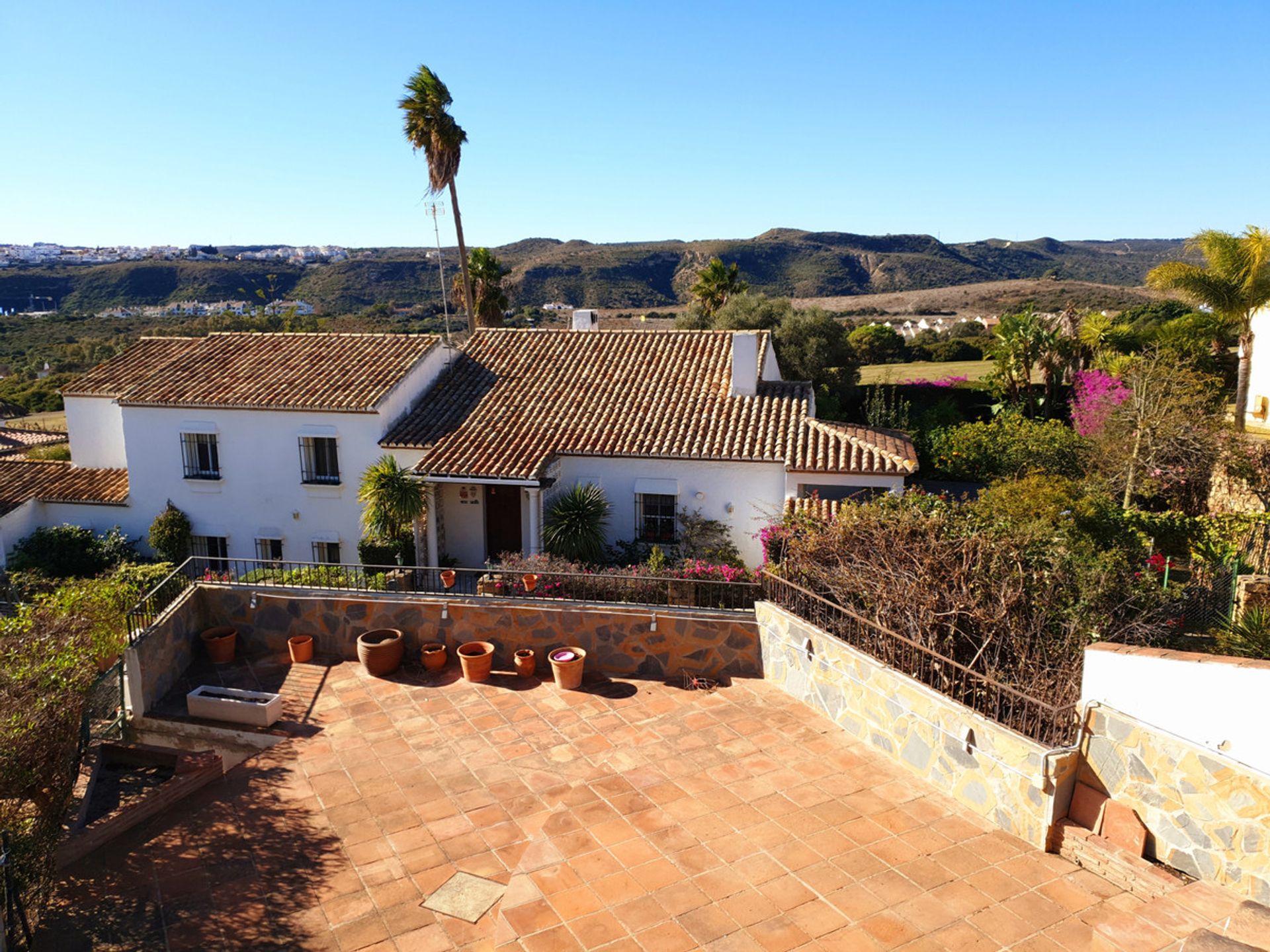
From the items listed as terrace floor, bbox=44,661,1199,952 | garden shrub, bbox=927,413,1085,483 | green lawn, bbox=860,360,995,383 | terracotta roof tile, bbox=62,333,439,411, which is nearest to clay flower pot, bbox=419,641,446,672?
terrace floor, bbox=44,661,1199,952

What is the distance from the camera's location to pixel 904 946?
6555 millimetres

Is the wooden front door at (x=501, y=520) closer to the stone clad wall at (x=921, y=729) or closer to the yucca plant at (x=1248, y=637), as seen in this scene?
the stone clad wall at (x=921, y=729)

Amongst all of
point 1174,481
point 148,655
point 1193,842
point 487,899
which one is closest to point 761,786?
point 487,899

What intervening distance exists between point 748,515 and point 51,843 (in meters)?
12.9

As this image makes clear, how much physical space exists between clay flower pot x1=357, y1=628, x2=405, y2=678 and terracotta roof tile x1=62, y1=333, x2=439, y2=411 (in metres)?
7.48

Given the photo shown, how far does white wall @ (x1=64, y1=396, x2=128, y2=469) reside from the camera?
71.4 ft

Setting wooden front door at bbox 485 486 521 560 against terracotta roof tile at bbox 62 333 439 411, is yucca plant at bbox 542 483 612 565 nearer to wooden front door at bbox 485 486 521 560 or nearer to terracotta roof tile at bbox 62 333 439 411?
wooden front door at bbox 485 486 521 560

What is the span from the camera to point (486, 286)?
3531 cm

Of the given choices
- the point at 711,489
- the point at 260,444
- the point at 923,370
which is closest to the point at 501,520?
the point at 711,489

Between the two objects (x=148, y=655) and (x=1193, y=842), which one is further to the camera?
(x=148, y=655)

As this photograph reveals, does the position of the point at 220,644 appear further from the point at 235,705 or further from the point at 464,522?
the point at 464,522

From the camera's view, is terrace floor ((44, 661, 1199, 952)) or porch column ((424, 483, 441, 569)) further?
porch column ((424, 483, 441, 569))

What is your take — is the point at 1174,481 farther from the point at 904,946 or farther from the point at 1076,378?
the point at 904,946

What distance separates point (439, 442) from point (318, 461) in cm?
319
